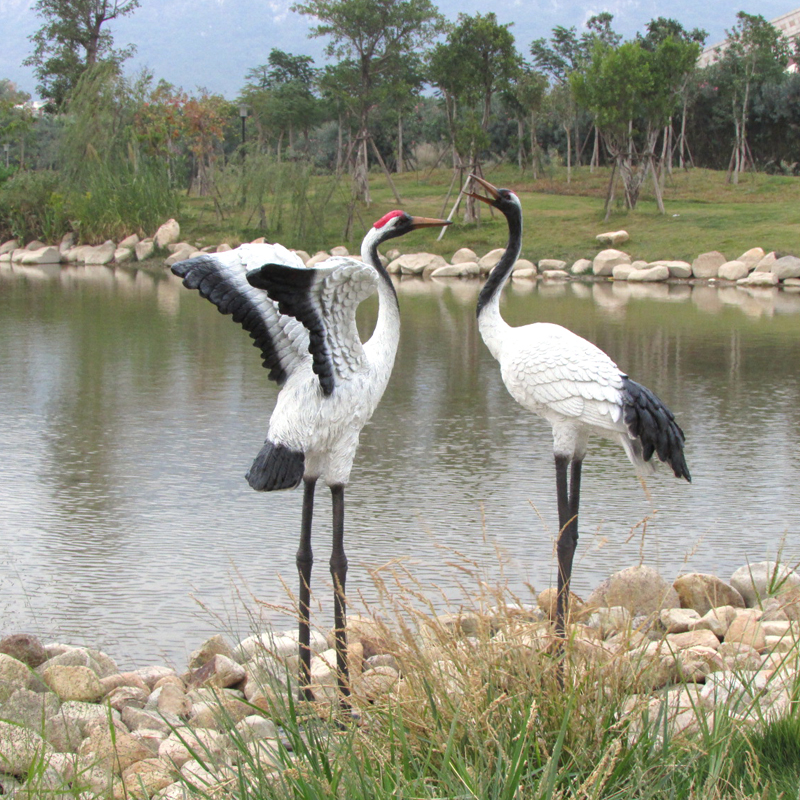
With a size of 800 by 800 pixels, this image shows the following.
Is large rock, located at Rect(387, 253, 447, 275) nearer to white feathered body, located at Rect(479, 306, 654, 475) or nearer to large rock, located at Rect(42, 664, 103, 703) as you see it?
white feathered body, located at Rect(479, 306, 654, 475)

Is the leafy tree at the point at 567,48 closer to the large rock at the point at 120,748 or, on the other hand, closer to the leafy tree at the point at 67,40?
the leafy tree at the point at 67,40

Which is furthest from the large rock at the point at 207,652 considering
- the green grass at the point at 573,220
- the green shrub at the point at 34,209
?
the green shrub at the point at 34,209

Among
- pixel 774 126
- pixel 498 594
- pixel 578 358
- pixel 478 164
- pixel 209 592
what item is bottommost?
pixel 209 592

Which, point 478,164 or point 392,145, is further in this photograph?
point 392,145

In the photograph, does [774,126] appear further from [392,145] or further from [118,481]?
[118,481]

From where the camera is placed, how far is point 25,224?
2634 centimetres

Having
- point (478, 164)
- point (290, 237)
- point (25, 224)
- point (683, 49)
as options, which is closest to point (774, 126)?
point (683, 49)

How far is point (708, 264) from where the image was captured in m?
18.5

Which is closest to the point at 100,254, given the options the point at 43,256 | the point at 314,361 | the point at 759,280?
the point at 43,256

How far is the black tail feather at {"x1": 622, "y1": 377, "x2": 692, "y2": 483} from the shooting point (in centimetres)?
385

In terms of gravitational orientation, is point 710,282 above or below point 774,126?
below

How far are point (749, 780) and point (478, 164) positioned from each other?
21.9m

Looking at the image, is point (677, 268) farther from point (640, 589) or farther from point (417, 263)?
point (640, 589)

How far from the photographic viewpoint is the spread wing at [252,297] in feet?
11.8
